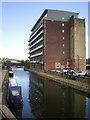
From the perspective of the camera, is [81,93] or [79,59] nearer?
[81,93]

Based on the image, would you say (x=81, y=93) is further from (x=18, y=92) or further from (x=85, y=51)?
(x=85, y=51)

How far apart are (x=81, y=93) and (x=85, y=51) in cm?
4639

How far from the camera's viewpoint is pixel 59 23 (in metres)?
72.9

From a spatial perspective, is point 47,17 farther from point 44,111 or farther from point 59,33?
point 44,111

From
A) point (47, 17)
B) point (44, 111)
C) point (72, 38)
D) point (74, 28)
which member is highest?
point (47, 17)

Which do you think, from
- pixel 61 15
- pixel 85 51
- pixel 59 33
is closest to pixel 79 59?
pixel 85 51

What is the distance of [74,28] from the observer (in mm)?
69875

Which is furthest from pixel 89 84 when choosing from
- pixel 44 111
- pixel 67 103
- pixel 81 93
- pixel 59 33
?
pixel 59 33

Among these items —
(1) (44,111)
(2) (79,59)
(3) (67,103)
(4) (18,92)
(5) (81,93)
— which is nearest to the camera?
(1) (44,111)

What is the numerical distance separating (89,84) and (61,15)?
5273cm

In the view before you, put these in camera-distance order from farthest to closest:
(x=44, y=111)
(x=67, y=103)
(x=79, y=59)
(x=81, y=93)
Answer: (x=79, y=59) < (x=81, y=93) < (x=67, y=103) < (x=44, y=111)

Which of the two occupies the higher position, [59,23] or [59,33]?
[59,23]

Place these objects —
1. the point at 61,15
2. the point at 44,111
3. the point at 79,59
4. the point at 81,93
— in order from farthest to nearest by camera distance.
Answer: the point at 61,15 < the point at 79,59 < the point at 81,93 < the point at 44,111

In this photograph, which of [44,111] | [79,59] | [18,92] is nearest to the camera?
[44,111]
